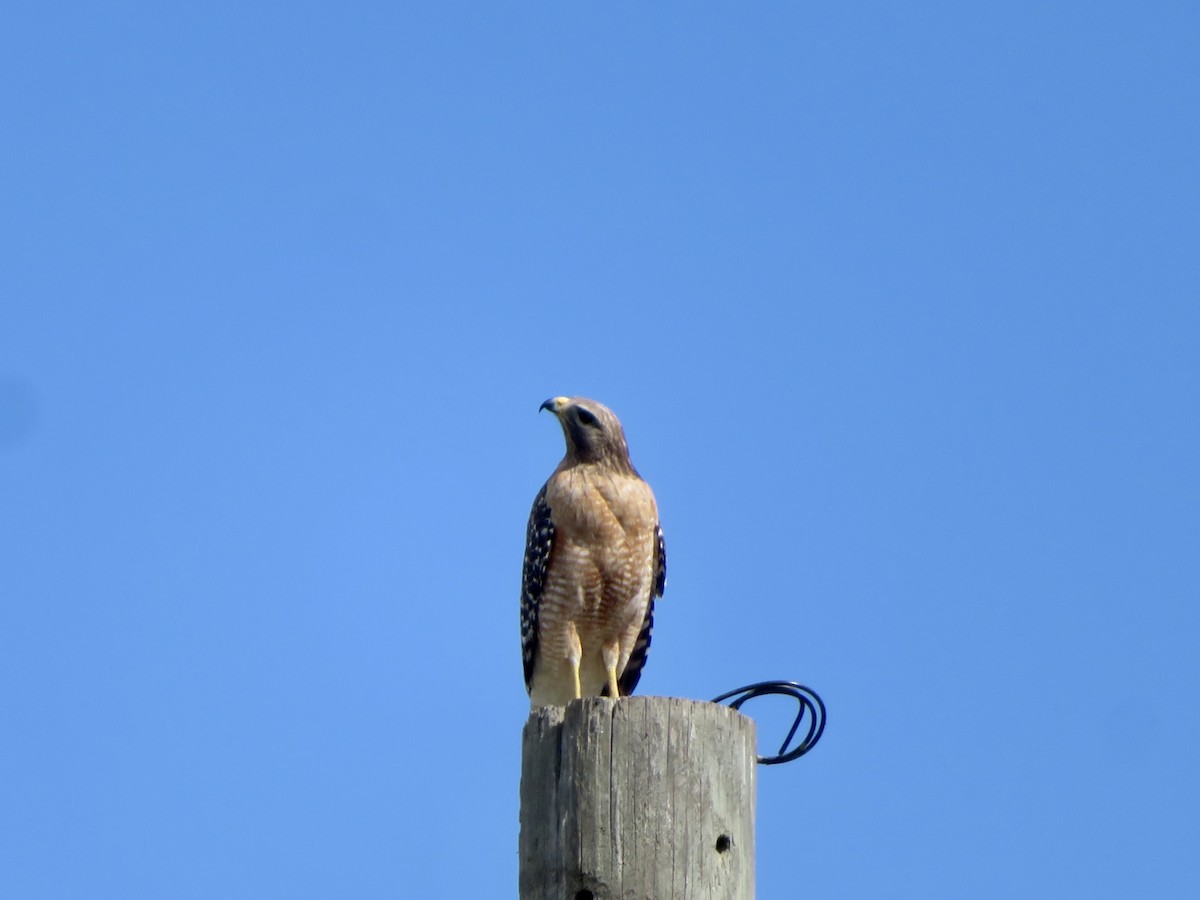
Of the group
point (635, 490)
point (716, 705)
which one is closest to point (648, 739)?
point (716, 705)

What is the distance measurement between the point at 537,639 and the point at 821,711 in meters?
3.32

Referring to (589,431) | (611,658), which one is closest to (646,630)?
(611,658)

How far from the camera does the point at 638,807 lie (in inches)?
181

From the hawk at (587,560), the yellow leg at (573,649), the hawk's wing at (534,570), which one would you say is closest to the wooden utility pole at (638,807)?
the hawk at (587,560)

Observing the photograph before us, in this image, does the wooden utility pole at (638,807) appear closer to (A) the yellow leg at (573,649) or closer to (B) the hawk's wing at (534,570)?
(B) the hawk's wing at (534,570)

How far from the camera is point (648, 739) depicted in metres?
4.68

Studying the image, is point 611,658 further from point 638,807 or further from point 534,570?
point 638,807

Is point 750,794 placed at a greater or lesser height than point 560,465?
lesser

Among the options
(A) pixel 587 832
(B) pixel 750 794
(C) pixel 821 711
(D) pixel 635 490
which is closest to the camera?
(A) pixel 587 832

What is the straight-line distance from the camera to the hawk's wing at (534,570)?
8.90 metres

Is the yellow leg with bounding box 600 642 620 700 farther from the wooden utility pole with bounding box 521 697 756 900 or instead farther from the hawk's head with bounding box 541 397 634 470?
the wooden utility pole with bounding box 521 697 756 900

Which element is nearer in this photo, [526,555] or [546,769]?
[546,769]

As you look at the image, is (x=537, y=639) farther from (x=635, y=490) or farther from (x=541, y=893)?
(x=541, y=893)

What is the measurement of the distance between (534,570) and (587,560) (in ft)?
1.02
